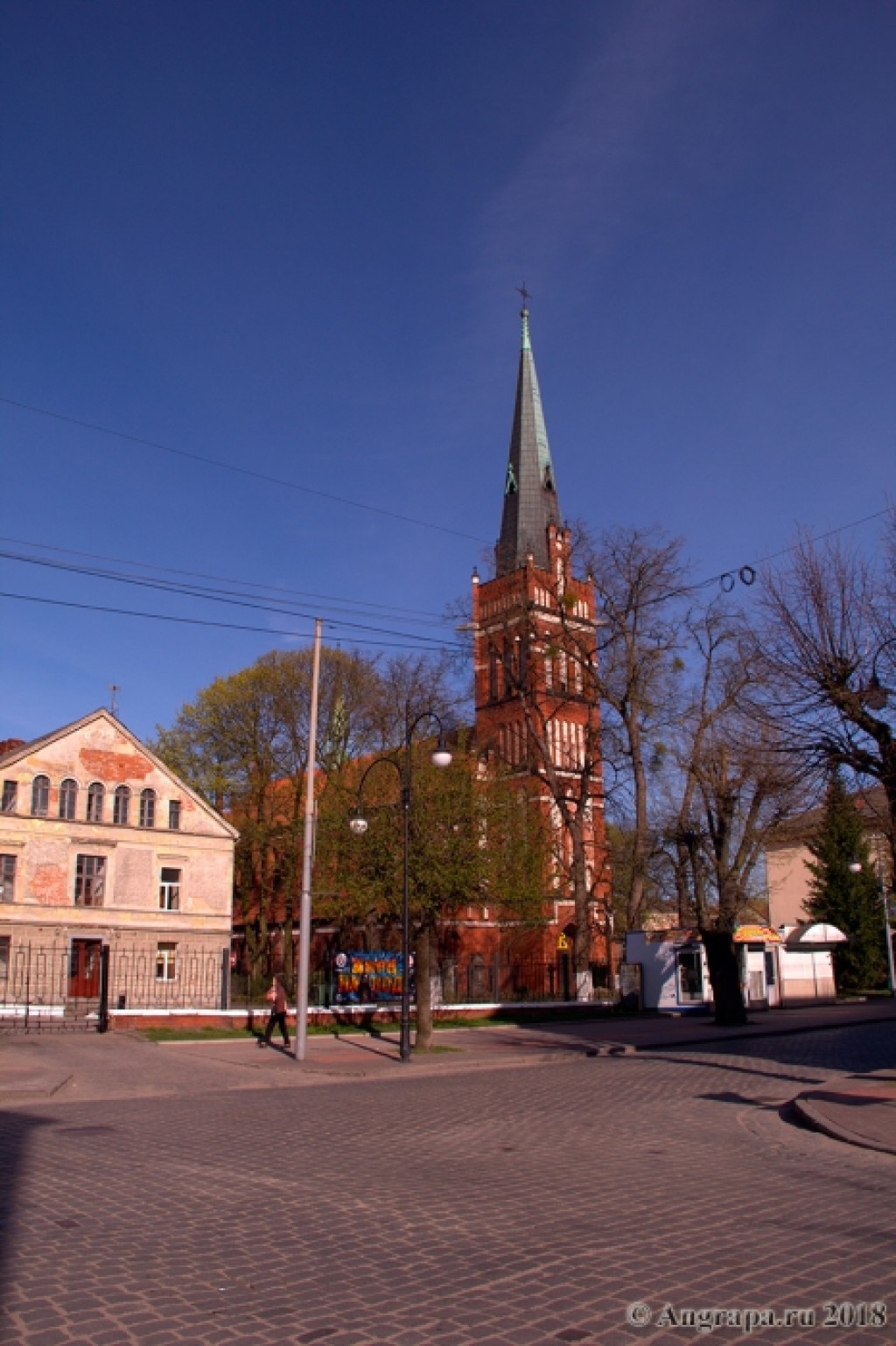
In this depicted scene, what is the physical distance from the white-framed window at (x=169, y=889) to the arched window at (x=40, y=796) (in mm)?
5483

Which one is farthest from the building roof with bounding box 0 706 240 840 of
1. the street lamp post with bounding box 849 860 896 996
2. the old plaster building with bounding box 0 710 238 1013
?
the street lamp post with bounding box 849 860 896 996

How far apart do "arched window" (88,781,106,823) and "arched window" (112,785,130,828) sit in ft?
1.85

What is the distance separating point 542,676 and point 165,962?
1830 centimetres

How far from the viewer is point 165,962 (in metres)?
41.7

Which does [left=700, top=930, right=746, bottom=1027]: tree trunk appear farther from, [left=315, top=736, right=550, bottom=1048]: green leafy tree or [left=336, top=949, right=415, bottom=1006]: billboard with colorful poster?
[left=336, top=949, right=415, bottom=1006]: billboard with colorful poster

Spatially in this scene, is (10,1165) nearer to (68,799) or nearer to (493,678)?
(68,799)

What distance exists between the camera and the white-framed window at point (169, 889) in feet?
143

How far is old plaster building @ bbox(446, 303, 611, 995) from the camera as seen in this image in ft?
137

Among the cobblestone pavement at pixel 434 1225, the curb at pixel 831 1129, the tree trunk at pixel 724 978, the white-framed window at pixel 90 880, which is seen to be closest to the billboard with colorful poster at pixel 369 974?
the white-framed window at pixel 90 880

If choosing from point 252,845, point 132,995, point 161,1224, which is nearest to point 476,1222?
point 161,1224

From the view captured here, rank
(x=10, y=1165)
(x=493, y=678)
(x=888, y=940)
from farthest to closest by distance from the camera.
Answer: (x=493, y=678) < (x=888, y=940) < (x=10, y=1165)

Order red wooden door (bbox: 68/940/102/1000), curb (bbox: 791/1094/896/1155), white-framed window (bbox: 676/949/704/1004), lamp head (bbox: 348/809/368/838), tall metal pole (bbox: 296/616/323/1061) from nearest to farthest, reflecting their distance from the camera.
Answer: curb (bbox: 791/1094/896/1155)
tall metal pole (bbox: 296/616/323/1061)
lamp head (bbox: 348/809/368/838)
white-framed window (bbox: 676/949/704/1004)
red wooden door (bbox: 68/940/102/1000)

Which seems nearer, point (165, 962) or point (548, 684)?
point (165, 962)

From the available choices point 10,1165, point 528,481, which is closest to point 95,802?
point 528,481
